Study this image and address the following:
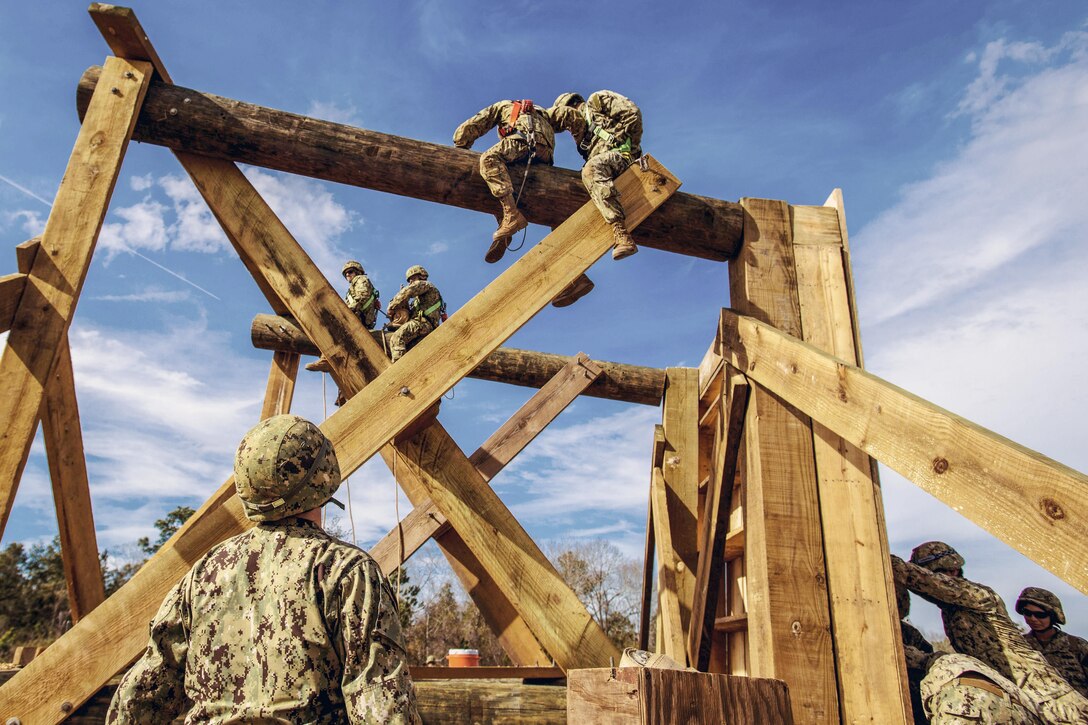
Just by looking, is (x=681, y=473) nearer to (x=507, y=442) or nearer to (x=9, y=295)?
(x=507, y=442)

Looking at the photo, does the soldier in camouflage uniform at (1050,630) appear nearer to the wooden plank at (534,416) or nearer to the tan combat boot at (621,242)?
the wooden plank at (534,416)

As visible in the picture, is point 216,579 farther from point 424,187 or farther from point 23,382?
point 424,187

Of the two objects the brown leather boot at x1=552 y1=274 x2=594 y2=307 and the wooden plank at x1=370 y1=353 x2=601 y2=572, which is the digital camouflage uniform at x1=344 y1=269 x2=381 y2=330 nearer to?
the wooden plank at x1=370 y1=353 x2=601 y2=572

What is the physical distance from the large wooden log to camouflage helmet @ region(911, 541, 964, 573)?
2281mm

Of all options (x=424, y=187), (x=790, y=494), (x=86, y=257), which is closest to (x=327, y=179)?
(x=424, y=187)

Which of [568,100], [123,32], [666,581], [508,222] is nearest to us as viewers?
[123,32]

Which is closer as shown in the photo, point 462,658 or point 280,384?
point 280,384

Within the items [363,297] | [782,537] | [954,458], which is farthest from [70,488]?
[954,458]

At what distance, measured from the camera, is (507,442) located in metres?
6.12

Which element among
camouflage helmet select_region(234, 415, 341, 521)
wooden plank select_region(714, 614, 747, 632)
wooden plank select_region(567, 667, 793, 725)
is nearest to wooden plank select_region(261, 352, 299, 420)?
wooden plank select_region(714, 614, 747, 632)

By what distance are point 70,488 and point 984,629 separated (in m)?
5.50

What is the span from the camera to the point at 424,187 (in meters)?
4.24

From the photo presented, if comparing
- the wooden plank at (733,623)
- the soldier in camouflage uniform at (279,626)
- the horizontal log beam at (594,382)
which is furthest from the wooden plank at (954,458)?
the horizontal log beam at (594,382)

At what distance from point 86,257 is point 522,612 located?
2697 mm
